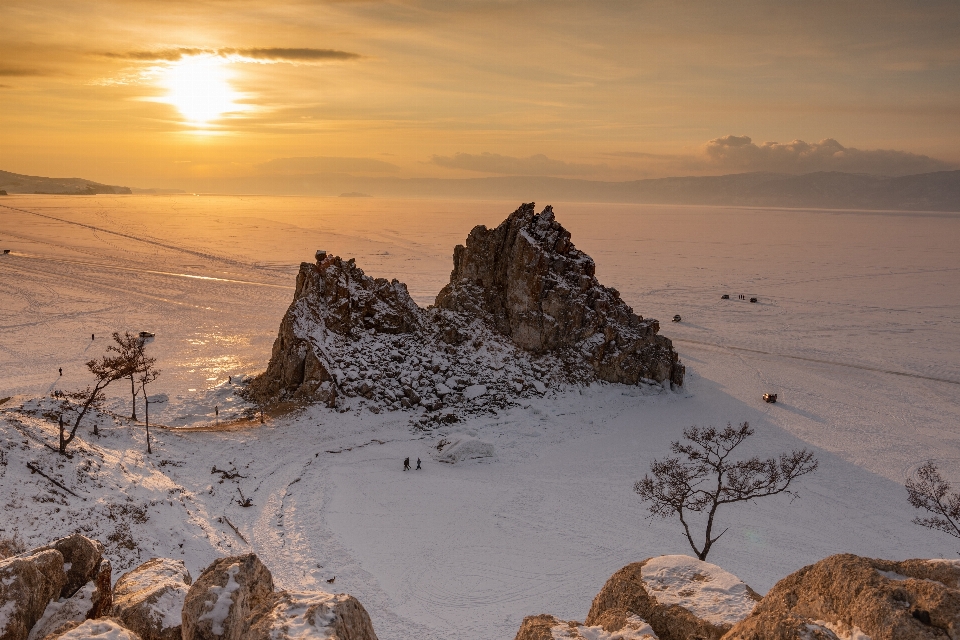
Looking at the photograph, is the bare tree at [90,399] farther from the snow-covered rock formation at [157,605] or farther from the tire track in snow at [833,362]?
the tire track in snow at [833,362]

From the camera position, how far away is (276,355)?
4797cm

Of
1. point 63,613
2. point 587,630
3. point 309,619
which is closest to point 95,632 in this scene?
point 63,613

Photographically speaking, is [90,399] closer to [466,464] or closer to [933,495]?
[466,464]

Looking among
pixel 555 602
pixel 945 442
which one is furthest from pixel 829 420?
pixel 555 602

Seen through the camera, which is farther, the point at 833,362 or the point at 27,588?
the point at 833,362

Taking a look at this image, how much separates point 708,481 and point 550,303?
2106 centimetres

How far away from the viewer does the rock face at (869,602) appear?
9883 millimetres

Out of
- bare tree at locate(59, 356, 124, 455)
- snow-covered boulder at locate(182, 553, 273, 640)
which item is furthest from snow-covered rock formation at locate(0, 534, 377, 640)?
bare tree at locate(59, 356, 124, 455)

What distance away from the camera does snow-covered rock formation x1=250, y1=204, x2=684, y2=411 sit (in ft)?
154

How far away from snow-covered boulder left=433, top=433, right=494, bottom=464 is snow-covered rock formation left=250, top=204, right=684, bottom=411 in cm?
628

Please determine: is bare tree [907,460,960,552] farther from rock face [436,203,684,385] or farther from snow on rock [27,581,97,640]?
snow on rock [27,581,97,640]

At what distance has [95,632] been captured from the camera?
11773 mm

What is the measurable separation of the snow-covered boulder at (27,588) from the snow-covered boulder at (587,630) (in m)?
10.9

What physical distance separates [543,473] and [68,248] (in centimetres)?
13799
